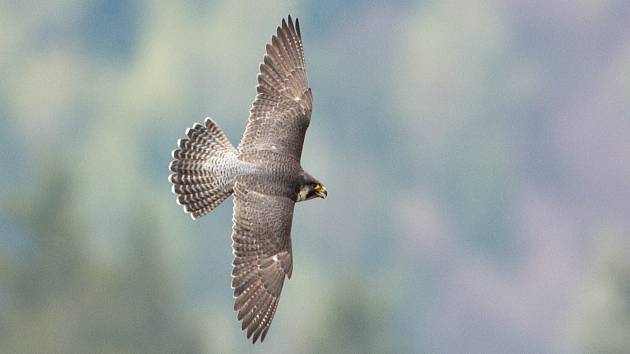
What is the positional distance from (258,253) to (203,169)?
67.0 inches

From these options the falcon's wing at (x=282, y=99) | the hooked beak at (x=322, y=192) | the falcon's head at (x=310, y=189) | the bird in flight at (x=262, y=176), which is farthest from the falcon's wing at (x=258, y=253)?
the falcon's wing at (x=282, y=99)

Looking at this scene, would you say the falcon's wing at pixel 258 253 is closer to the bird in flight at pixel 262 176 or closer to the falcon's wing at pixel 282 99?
the bird in flight at pixel 262 176

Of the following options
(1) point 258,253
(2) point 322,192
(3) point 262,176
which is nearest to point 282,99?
(3) point 262,176

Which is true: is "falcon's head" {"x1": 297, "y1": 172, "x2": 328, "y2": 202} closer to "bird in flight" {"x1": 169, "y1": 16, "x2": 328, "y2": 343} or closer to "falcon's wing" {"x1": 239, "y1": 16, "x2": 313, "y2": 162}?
"bird in flight" {"x1": 169, "y1": 16, "x2": 328, "y2": 343}

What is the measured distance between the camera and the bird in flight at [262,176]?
50.2 feet

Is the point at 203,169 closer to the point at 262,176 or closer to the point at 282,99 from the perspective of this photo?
the point at 262,176

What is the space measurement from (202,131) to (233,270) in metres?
2.50

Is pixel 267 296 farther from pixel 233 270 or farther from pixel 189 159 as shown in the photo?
pixel 189 159

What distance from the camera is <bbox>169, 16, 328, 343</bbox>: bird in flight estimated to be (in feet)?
50.2

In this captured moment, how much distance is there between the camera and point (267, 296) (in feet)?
50.1

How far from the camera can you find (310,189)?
16.5 m

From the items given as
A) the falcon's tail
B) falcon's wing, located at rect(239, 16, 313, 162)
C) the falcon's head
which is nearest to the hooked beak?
the falcon's head

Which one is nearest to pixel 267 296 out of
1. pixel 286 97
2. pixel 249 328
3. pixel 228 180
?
pixel 249 328

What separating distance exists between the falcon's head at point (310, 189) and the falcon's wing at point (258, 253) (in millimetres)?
349
